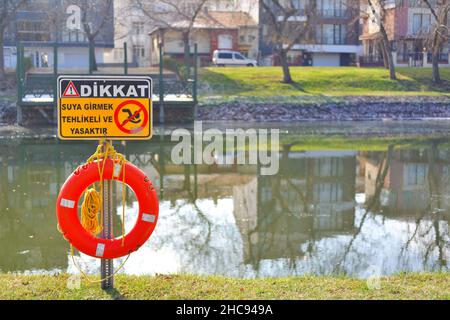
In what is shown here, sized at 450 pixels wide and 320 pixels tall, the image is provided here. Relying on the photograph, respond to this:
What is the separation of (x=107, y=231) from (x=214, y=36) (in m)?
48.4

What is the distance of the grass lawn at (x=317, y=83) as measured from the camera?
3503 cm

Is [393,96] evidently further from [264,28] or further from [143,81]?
[143,81]

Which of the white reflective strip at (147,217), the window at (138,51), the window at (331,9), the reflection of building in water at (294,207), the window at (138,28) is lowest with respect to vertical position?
the reflection of building in water at (294,207)

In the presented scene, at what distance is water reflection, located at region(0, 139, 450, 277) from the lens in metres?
8.62

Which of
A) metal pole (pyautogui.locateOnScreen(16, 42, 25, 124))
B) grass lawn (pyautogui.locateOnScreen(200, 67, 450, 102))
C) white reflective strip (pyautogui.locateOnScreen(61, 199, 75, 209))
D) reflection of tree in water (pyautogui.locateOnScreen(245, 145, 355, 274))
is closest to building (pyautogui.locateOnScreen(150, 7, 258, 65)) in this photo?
grass lawn (pyautogui.locateOnScreen(200, 67, 450, 102))

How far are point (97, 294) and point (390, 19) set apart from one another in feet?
151

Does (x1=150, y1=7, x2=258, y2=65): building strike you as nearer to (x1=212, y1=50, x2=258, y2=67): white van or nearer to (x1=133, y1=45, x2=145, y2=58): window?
(x1=212, y1=50, x2=258, y2=67): white van

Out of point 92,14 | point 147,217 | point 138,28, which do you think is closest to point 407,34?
point 92,14

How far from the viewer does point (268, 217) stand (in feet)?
37.8

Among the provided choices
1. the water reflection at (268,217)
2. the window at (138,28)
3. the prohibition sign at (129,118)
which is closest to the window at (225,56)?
the window at (138,28)

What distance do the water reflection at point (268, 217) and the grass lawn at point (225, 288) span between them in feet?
4.92

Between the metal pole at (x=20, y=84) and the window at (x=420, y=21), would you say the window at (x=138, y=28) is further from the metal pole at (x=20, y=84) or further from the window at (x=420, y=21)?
the metal pole at (x=20, y=84)

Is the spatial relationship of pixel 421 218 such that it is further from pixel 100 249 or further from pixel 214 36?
pixel 214 36

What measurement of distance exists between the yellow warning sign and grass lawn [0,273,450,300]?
124 centimetres
